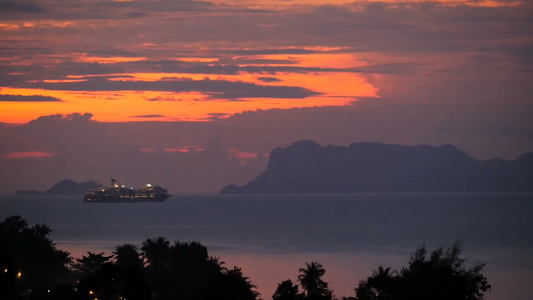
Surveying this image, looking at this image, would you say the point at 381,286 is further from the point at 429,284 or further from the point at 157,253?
the point at 157,253

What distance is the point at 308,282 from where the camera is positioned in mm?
57594

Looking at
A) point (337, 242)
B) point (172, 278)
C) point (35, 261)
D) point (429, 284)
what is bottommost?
point (172, 278)

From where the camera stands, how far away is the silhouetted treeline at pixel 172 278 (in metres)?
40.4

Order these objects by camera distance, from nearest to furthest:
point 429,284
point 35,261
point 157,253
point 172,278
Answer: point 429,284, point 172,278, point 157,253, point 35,261

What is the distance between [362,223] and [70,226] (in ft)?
210

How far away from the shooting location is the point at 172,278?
5584 centimetres

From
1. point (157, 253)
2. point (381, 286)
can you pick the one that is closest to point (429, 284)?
point (381, 286)

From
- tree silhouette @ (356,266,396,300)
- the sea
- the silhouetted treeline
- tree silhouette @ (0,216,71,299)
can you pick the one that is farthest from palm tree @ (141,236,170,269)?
tree silhouette @ (356,266,396,300)

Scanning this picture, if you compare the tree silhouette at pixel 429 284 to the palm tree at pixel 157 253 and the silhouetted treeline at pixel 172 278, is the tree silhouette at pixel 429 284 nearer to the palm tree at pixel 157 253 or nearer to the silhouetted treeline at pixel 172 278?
the silhouetted treeline at pixel 172 278

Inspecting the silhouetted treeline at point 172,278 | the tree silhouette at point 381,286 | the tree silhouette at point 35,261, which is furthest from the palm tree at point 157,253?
the tree silhouette at point 381,286

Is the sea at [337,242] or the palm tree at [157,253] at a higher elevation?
the sea at [337,242]

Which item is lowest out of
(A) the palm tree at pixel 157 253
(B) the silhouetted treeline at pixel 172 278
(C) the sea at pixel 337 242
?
(B) the silhouetted treeline at pixel 172 278

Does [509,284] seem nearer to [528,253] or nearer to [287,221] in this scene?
[528,253]

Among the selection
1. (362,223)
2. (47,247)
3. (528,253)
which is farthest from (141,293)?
(362,223)
